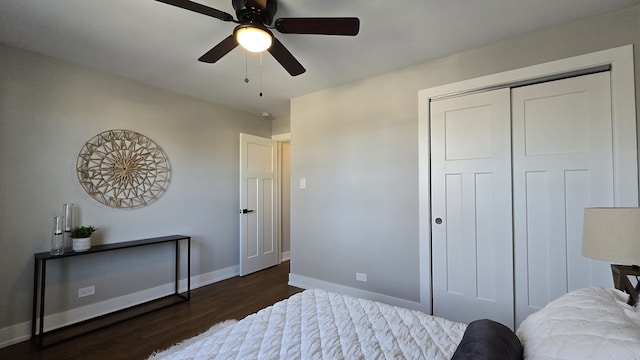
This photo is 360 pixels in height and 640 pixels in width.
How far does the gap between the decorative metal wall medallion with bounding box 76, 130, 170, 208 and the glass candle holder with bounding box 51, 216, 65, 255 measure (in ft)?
1.24

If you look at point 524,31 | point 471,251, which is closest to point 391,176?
point 471,251

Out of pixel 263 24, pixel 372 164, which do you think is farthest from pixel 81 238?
pixel 372 164

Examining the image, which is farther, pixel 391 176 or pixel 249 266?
pixel 249 266

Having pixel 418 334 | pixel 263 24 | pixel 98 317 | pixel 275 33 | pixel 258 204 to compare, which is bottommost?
pixel 98 317

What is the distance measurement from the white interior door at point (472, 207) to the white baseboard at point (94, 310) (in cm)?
288

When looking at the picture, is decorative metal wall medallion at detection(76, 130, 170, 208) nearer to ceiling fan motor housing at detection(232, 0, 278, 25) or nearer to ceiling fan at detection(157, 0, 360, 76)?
ceiling fan at detection(157, 0, 360, 76)

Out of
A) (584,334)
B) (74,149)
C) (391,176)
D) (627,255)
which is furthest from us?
(391,176)

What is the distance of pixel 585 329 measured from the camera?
87 centimetres

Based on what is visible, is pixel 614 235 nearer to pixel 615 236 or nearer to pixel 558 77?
pixel 615 236

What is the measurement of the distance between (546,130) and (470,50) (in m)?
0.93

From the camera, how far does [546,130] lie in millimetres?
2219

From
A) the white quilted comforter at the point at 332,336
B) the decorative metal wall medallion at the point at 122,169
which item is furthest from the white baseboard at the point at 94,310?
the white quilted comforter at the point at 332,336

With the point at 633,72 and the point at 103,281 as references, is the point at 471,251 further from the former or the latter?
the point at 103,281

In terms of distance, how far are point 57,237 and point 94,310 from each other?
0.86 meters
